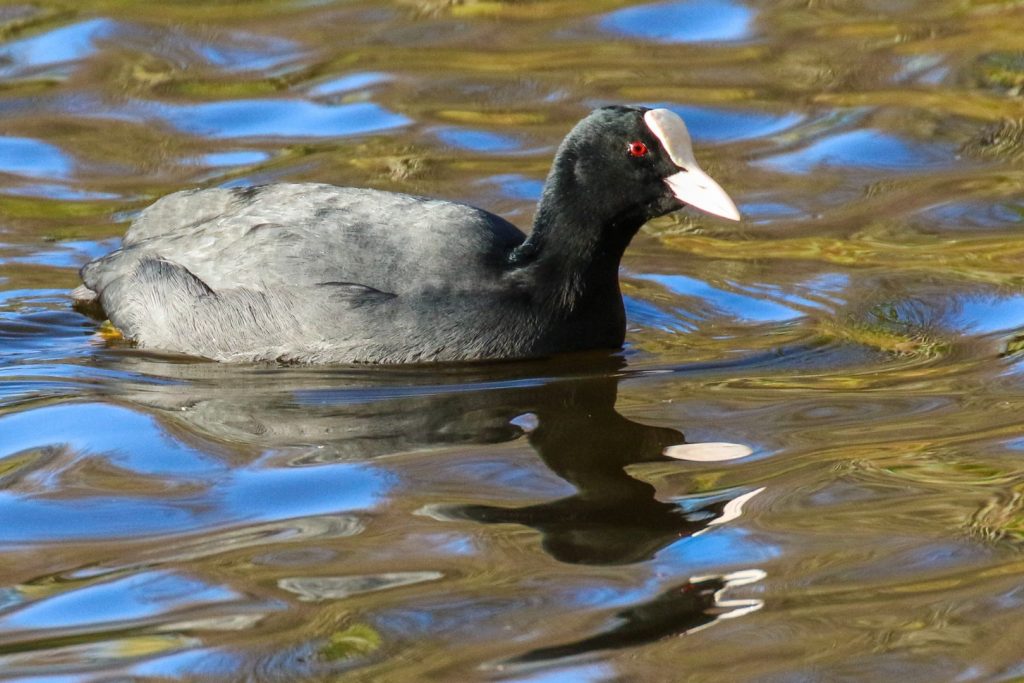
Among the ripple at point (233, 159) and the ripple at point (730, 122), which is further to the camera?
the ripple at point (730, 122)

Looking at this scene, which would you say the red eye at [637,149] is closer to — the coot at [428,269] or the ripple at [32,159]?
the coot at [428,269]

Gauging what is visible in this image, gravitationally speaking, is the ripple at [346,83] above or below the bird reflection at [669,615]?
above

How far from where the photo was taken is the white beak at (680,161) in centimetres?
602

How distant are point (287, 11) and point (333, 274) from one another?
4989 millimetres

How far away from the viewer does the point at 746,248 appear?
290 inches

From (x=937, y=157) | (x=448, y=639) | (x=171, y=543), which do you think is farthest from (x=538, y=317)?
(x=937, y=157)

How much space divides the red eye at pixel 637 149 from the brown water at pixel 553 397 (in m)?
0.73

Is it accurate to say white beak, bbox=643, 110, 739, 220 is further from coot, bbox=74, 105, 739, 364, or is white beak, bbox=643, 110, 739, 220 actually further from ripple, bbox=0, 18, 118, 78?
ripple, bbox=0, 18, 118, 78

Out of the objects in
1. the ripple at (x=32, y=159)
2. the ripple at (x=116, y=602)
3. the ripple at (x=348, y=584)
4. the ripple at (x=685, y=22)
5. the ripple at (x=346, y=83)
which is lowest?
the ripple at (x=348, y=584)

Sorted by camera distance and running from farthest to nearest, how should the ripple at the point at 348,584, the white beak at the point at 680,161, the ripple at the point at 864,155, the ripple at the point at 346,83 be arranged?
1. the ripple at the point at 346,83
2. the ripple at the point at 864,155
3. the white beak at the point at 680,161
4. the ripple at the point at 348,584

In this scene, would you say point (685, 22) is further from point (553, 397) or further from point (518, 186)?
point (553, 397)

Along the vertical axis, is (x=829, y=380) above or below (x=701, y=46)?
below

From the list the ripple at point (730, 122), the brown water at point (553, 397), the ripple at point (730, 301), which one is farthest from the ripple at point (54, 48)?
the ripple at point (730, 301)

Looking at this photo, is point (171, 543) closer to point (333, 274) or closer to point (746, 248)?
point (333, 274)
